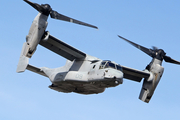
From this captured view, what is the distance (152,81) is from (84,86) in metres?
5.53

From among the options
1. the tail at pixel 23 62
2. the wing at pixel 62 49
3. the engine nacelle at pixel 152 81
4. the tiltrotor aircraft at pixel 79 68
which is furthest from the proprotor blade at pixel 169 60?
the tail at pixel 23 62

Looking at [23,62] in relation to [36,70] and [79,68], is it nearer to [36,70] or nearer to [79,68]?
[79,68]

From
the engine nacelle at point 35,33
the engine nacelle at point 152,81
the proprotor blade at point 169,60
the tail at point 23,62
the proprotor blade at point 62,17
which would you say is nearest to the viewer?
the engine nacelle at point 35,33

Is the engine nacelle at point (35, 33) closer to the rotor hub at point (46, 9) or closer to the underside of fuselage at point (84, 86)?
the rotor hub at point (46, 9)

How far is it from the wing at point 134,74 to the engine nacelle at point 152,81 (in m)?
0.42

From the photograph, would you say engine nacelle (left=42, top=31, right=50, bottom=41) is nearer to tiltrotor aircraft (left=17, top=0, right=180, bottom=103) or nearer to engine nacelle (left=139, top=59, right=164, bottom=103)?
tiltrotor aircraft (left=17, top=0, right=180, bottom=103)

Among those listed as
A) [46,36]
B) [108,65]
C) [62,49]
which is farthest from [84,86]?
[46,36]

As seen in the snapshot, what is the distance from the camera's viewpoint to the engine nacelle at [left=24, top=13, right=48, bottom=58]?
839 inches

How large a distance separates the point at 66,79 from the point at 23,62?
9.89 feet

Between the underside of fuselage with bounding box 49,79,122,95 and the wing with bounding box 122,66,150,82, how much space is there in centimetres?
302

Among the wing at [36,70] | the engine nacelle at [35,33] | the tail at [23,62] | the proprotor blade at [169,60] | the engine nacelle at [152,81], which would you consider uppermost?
the proprotor blade at [169,60]

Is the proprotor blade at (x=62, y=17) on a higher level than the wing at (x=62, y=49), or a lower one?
higher

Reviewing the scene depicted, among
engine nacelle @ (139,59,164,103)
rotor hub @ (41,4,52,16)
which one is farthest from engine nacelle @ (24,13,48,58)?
engine nacelle @ (139,59,164,103)

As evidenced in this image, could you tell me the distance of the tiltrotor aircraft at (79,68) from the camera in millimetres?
21391
